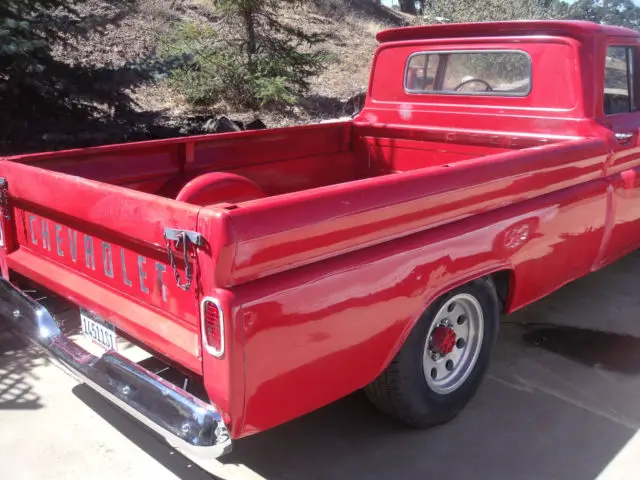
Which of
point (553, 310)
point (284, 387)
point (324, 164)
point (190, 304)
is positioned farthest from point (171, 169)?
point (553, 310)

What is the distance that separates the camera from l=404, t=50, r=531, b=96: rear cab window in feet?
13.3

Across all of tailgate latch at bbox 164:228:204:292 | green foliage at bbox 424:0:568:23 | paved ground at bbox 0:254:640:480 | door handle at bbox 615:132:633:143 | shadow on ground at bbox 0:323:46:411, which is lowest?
paved ground at bbox 0:254:640:480

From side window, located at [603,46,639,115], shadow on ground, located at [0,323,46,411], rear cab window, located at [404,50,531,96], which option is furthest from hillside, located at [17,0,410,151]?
side window, located at [603,46,639,115]

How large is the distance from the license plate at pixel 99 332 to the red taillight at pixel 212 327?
2.31 feet

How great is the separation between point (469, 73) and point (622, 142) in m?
1.12

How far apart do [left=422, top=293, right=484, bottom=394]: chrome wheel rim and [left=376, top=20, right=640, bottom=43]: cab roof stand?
6.08 feet

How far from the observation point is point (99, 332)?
265 centimetres

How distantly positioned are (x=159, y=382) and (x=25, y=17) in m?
4.57

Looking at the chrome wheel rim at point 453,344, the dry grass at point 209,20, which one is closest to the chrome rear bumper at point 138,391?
the chrome wheel rim at point 453,344

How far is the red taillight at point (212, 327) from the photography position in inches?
77.5

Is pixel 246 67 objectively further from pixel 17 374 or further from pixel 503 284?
pixel 503 284

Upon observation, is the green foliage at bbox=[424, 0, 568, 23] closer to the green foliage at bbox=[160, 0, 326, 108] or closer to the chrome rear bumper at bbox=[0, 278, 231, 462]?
the green foliage at bbox=[160, 0, 326, 108]

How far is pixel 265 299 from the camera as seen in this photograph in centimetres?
201

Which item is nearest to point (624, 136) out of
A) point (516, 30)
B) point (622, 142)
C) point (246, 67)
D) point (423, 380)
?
point (622, 142)
